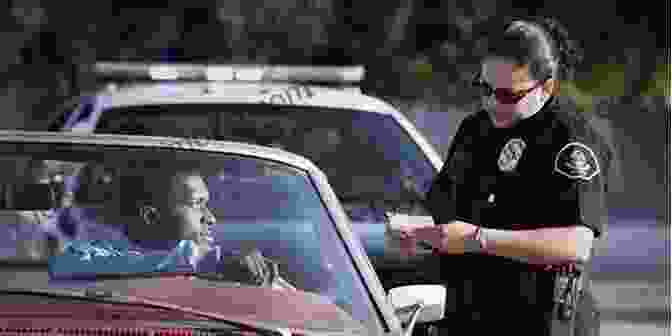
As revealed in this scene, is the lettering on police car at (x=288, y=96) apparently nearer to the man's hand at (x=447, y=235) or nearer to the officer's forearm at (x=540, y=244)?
the man's hand at (x=447, y=235)

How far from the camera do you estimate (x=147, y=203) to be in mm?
4816

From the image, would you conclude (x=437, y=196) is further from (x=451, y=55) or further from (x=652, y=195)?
(x=451, y=55)

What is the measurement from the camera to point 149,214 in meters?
4.79

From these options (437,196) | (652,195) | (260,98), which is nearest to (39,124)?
(652,195)

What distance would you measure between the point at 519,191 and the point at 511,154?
3.7 inches

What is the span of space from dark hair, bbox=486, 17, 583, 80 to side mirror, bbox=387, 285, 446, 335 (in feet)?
2.06

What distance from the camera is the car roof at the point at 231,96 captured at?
852 centimetres

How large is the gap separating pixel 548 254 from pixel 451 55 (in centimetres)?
1590

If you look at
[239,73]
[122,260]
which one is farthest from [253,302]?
[239,73]

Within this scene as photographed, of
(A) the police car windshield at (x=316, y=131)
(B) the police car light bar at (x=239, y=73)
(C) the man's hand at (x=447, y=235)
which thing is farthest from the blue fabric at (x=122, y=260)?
(B) the police car light bar at (x=239, y=73)

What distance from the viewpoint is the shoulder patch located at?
4.68 m

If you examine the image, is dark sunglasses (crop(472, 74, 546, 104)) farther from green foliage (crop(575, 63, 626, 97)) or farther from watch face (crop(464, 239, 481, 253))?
green foliage (crop(575, 63, 626, 97))

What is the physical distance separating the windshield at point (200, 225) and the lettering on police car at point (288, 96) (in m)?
3.38

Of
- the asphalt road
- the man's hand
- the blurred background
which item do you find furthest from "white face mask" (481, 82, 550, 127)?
the blurred background
